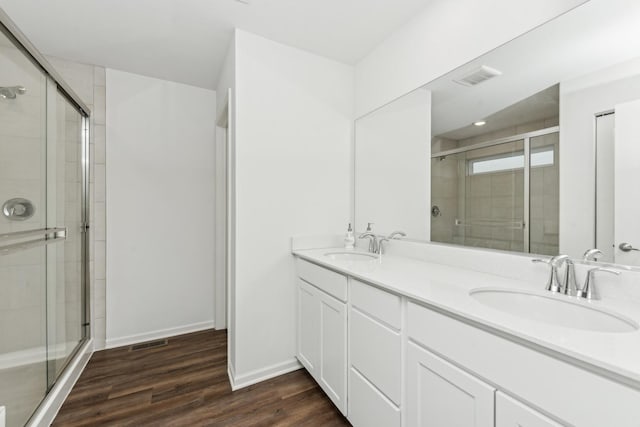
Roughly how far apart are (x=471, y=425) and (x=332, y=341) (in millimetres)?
810

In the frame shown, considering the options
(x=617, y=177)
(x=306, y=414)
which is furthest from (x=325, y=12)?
(x=306, y=414)

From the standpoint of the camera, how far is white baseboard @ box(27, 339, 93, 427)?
143 centimetres

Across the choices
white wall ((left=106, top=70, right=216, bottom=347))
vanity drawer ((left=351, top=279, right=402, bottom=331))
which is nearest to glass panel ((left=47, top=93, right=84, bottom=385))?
white wall ((left=106, top=70, right=216, bottom=347))

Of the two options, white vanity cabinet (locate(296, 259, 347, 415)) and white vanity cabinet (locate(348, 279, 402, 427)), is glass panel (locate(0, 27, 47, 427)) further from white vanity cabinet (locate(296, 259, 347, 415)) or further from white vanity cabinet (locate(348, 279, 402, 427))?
white vanity cabinet (locate(348, 279, 402, 427))

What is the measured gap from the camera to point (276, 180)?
1.94 metres

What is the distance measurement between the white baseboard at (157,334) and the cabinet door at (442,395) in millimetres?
2194

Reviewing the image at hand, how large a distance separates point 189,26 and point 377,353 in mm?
2212

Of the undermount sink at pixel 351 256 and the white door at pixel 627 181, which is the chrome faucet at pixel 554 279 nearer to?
the white door at pixel 627 181

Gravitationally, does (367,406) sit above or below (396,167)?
below

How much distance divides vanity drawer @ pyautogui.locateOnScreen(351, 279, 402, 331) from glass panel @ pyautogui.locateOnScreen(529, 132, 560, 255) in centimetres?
67

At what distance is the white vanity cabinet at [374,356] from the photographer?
1.10 m

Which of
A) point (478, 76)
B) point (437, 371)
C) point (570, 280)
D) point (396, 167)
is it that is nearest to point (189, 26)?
point (396, 167)

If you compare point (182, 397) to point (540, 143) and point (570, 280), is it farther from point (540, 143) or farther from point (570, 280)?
point (540, 143)

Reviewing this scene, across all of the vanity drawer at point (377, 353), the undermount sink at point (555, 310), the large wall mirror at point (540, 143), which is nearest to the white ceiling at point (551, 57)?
the large wall mirror at point (540, 143)
